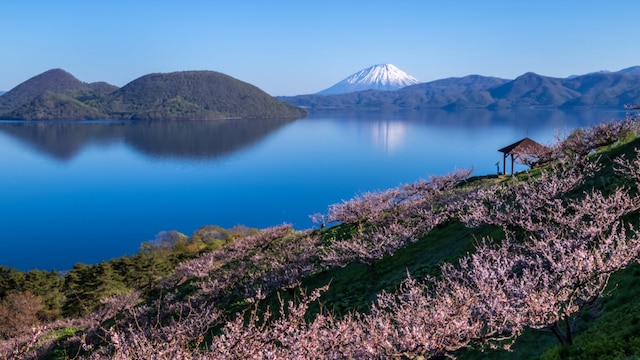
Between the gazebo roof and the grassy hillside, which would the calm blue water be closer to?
the gazebo roof

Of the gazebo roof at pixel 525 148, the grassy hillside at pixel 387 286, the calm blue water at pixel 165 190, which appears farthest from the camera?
the calm blue water at pixel 165 190

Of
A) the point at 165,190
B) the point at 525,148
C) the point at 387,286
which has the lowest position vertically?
the point at 165,190

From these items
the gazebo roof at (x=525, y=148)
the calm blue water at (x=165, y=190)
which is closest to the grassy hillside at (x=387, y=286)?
the gazebo roof at (x=525, y=148)

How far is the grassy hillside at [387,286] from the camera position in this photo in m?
11.2

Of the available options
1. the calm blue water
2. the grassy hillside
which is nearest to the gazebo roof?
the grassy hillside

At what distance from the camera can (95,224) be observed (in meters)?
102

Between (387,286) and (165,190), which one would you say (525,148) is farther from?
(165,190)

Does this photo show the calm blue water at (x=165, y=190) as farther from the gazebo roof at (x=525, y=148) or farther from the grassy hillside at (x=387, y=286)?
the grassy hillside at (x=387, y=286)

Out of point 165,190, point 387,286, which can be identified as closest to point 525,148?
point 387,286

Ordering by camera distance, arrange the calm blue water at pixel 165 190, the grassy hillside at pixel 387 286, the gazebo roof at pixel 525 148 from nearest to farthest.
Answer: the grassy hillside at pixel 387 286
the gazebo roof at pixel 525 148
the calm blue water at pixel 165 190

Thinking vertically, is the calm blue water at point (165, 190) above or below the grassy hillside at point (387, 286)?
below

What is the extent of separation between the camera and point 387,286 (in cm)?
2312

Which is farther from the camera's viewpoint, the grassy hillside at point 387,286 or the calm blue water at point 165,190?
the calm blue water at point 165,190

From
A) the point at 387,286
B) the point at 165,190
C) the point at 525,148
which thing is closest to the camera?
the point at 387,286
